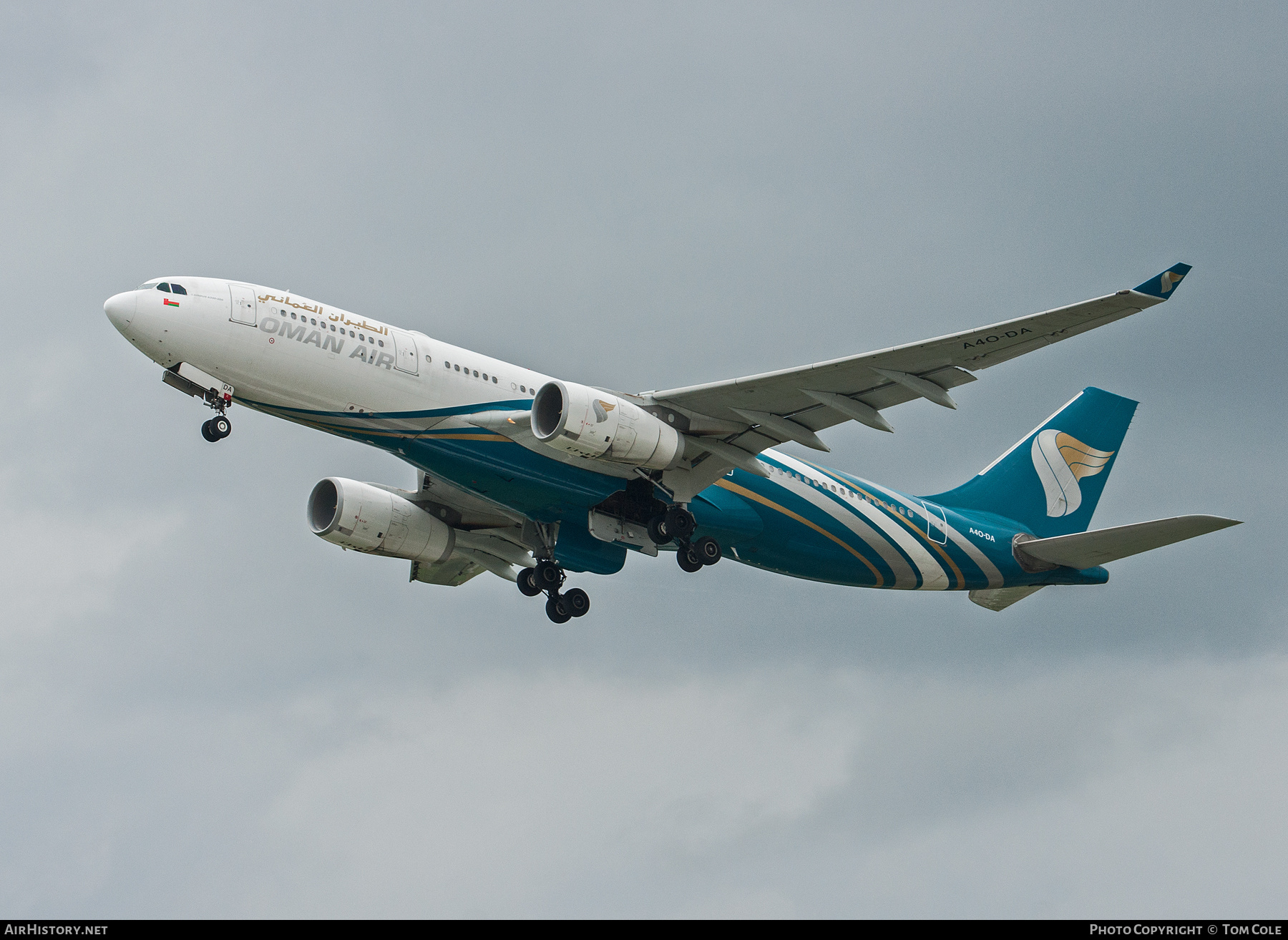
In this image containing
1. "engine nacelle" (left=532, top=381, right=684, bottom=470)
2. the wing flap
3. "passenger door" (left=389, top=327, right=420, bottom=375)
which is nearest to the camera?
"engine nacelle" (left=532, top=381, right=684, bottom=470)

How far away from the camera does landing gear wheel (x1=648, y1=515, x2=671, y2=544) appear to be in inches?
1353

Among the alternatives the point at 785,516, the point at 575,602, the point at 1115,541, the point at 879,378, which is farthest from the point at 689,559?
the point at 1115,541

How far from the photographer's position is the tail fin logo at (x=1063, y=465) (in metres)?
43.1

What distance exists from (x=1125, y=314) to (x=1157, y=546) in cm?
1202

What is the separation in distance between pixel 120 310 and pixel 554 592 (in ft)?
46.5

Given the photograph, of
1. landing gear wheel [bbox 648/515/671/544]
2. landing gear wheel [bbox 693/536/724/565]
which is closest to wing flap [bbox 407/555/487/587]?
landing gear wheel [bbox 648/515/671/544]

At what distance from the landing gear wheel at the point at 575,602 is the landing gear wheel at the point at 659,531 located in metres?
4.51

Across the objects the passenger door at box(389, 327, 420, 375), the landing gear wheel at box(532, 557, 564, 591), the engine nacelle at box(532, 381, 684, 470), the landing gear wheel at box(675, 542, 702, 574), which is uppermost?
the passenger door at box(389, 327, 420, 375)

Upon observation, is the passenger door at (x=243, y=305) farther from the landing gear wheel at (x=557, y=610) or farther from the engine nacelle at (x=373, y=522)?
the landing gear wheel at (x=557, y=610)

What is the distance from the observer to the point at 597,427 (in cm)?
3111

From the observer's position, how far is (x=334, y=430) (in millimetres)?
32062

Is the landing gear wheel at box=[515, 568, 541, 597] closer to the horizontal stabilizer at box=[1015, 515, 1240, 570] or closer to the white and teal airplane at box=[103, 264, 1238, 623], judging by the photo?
the white and teal airplane at box=[103, 264, 1238, 623]

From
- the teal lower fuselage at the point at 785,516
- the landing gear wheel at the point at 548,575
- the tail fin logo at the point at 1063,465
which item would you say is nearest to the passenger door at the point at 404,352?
the teal lower fuselage at the point at 785,516

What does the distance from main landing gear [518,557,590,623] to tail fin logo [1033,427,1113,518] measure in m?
15.0
